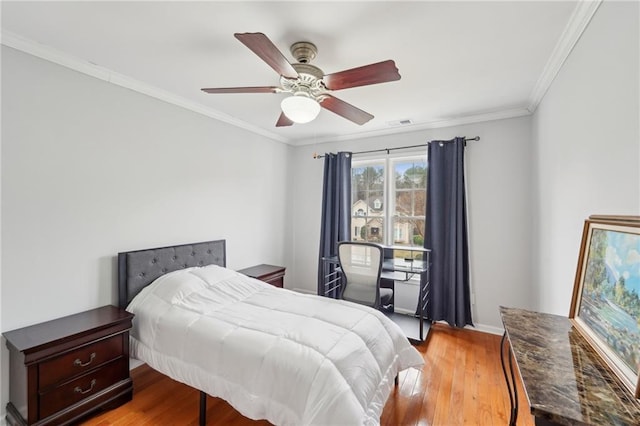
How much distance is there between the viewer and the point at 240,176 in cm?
371

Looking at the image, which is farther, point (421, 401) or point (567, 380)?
point (421, 401)

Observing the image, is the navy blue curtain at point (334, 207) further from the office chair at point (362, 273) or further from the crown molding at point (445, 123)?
the office chair at point (362, 273)

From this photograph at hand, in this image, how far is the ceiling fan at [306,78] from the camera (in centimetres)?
154

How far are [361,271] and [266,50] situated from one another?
90.9 inches

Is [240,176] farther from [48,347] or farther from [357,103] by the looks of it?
[48,347]

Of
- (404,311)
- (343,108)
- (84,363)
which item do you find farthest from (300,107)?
(404,311)

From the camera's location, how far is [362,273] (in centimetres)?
306

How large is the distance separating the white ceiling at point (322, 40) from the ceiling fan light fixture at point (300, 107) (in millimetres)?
420

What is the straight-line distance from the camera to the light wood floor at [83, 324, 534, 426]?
194cm

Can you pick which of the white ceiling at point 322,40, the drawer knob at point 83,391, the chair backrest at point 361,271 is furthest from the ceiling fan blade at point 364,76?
the drawer knob at point 83,391

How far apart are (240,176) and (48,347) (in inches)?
96.6

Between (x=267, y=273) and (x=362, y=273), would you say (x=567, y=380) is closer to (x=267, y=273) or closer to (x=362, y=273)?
(x=362, y=273)

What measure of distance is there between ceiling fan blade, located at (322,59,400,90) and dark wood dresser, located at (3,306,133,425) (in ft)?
7.52

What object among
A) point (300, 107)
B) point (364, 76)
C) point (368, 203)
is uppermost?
point (364, 76)
